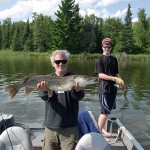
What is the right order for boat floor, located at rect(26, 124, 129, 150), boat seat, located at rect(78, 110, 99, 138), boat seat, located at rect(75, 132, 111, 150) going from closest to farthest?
boat seat, located at rect(75, 132, 111, 150) → boat seat, located at rect(78, 110, 99, 138) → boat floor, located at rect(26, 124, 129, 150)

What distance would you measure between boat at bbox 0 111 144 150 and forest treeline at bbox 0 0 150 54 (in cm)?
6023

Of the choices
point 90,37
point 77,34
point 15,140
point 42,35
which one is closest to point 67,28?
point 77,34

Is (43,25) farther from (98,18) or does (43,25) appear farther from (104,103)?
(104,103)

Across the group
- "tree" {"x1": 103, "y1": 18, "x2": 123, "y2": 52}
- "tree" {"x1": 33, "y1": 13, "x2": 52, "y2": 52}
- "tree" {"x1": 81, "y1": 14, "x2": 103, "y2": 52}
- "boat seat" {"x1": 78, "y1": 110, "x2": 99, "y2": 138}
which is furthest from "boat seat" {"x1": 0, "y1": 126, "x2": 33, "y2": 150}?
"tree" {"x1": 103, "y1": 18, "x2": 123, "y2": 52}

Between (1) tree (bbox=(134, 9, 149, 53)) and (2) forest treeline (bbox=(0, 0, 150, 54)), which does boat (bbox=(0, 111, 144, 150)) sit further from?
(1) tree (bbox=(134, 9, 149, 53))

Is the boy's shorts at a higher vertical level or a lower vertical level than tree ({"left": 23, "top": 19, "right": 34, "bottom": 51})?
higher

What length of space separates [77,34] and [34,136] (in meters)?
63.6

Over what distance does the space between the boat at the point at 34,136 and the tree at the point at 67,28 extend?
60229mm

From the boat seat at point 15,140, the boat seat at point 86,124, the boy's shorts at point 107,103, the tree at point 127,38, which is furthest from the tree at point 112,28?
the boat seat at point 15,140

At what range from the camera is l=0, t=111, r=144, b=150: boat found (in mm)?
5074

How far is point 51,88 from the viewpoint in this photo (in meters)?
4.64

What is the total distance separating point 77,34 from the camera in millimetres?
70125

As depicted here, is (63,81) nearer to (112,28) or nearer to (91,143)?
(91,143)

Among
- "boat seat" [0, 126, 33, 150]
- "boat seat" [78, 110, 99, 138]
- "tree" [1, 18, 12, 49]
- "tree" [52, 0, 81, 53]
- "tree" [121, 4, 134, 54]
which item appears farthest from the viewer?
"tree" [1, 18, 12, 49]
